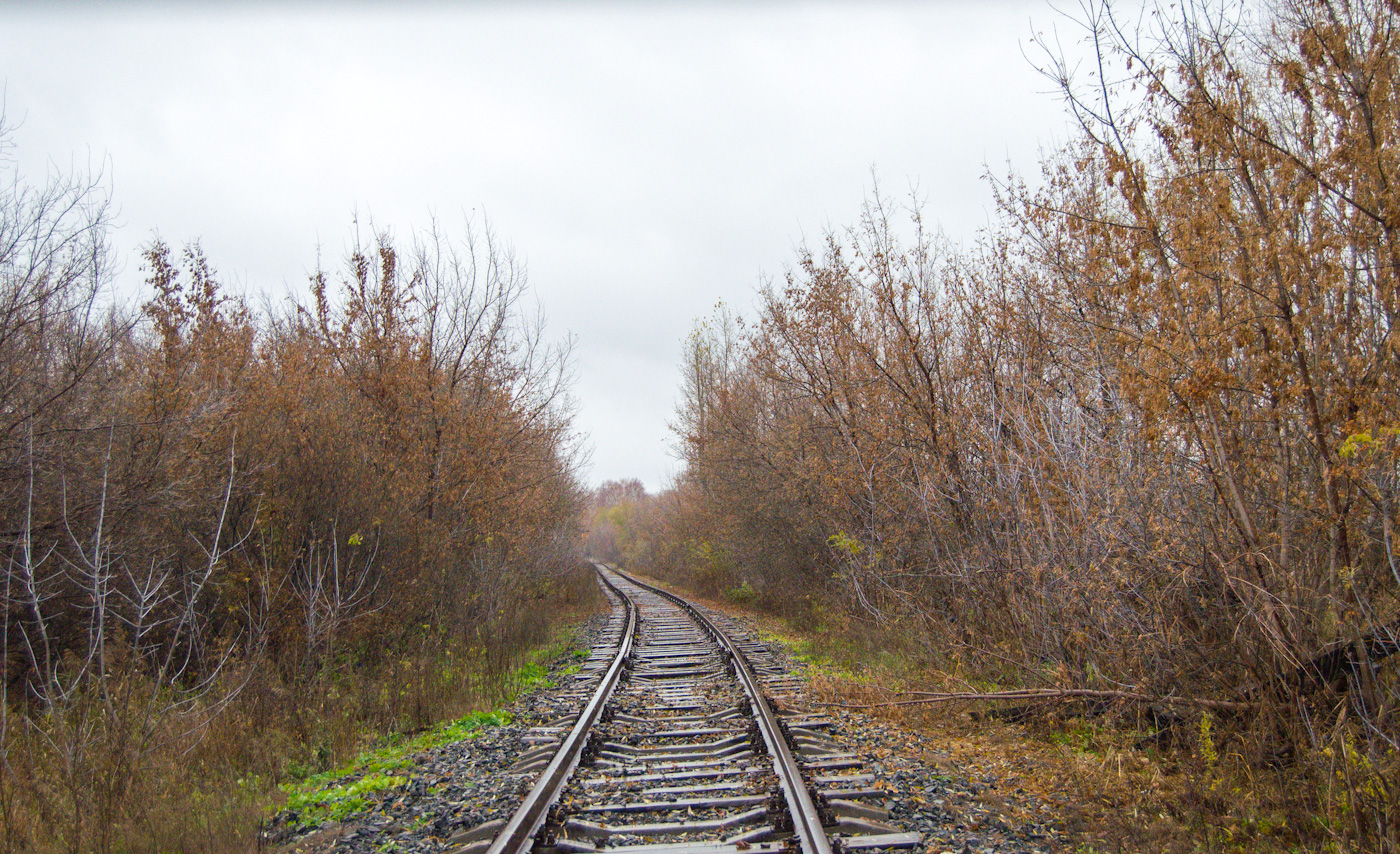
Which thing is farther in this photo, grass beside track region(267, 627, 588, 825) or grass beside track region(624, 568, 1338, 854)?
grass beside track region(267, 627, 588, 825)

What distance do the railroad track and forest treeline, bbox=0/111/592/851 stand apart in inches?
75.6

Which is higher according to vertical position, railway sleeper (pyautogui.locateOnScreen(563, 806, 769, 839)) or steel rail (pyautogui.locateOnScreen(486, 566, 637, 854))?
steel rail (pyautogui.locateOnScreen(486, 566, 637, 854))

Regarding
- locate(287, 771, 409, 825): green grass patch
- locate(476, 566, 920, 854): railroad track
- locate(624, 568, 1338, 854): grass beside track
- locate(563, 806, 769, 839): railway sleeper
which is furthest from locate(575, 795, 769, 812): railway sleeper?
locate(287, 771, 409, 825): green grass patch

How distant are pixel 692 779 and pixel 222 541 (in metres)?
6.74

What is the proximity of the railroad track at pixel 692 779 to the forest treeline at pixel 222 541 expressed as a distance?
192cm

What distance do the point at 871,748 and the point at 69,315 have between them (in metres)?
8.78

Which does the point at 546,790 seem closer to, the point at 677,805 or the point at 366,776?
the point at 677,805

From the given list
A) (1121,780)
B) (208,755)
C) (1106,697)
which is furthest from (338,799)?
(1106,697)

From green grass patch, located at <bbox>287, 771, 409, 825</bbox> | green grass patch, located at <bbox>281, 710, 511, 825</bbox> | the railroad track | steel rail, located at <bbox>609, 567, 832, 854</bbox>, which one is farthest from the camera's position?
green grass patch, located at <bbox>281, 710, 511, 825</bbox>

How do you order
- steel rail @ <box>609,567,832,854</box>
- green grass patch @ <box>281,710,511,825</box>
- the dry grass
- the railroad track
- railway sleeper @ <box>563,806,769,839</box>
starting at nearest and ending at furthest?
steel rail @ <box>609,567,832,854</box> < the railroad track < railway sleeper @ <box>563,806,769,839</box> < the dry grass < green grass patch @ <box>281,710,511,825</box>

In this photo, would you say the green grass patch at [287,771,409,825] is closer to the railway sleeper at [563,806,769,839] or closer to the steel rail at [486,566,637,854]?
the steel rail at [486,566,637,854]

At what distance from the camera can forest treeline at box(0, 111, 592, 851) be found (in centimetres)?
550

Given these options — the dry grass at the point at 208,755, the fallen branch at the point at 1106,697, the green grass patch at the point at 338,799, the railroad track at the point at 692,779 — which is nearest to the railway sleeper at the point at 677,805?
the railroad track at the point at 692,779

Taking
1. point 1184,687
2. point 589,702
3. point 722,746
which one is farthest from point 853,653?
point 1184,687
